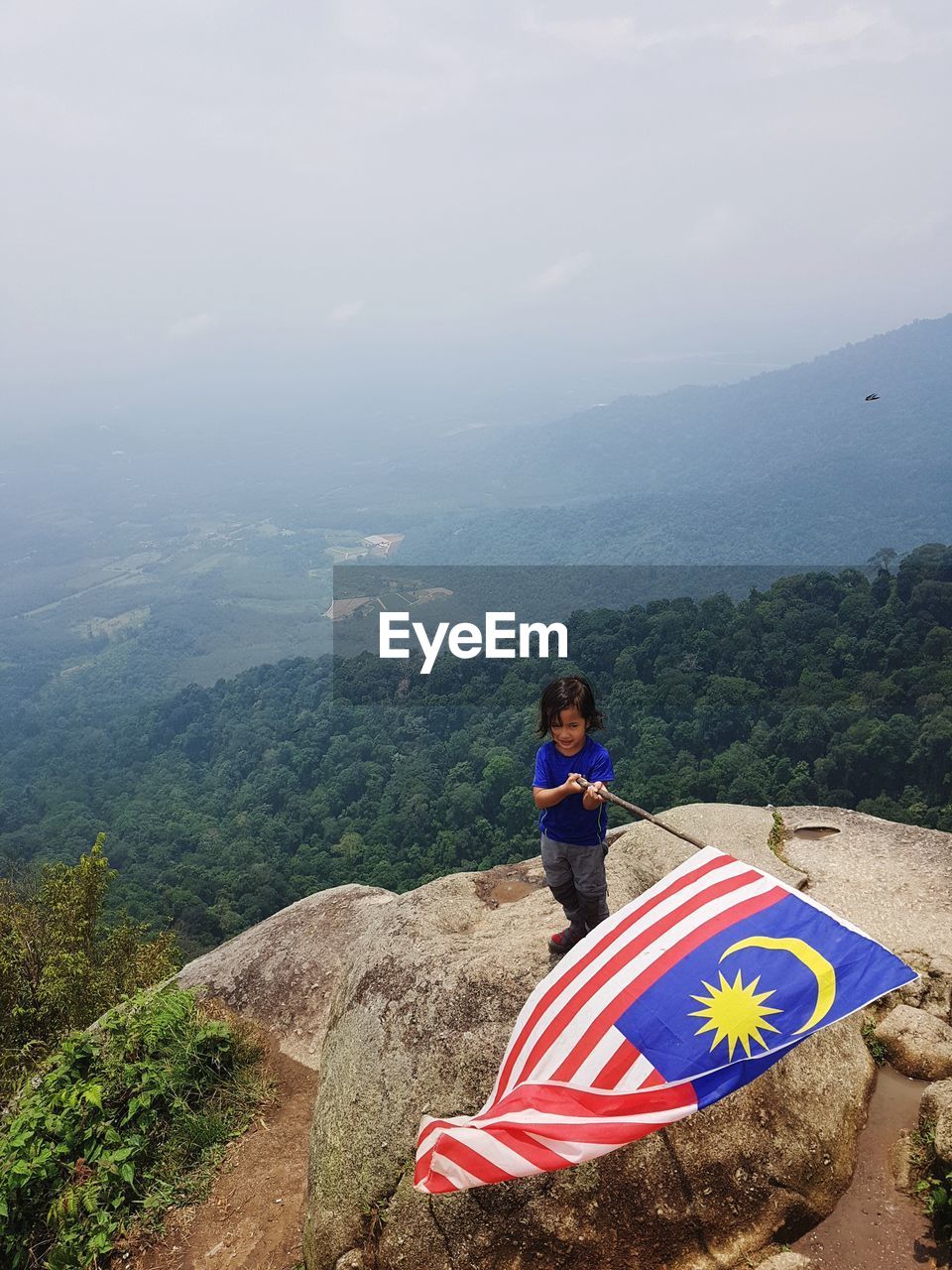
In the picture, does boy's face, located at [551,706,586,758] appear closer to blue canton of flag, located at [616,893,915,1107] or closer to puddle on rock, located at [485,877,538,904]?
blue canton of flag, located at [616,893,915,1107]

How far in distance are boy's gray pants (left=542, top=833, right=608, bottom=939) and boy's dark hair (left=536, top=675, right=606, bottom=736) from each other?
3.77ft

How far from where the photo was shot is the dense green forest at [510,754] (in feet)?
123

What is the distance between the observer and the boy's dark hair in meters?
Answer: 6.10

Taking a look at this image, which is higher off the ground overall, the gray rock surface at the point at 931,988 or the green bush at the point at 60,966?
the gray rock surface at the point at 931,988

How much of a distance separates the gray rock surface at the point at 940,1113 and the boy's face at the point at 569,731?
3865mm

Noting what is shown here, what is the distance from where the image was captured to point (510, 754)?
4919 centimetres

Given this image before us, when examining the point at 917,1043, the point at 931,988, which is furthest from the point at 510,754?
the point at 917,1043

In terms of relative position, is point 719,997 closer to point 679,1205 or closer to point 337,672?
point 679,1205

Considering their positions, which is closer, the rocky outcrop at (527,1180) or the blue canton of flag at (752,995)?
the blue canton of flag at (752,995)

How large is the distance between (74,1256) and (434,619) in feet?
330

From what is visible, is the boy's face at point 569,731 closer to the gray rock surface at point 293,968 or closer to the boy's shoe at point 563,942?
the boy's shoe at point 563,942

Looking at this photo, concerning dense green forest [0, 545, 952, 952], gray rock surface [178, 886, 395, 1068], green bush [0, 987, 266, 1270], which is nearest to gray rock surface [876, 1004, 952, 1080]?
gray rock surface [178, 886, 395, 1068]

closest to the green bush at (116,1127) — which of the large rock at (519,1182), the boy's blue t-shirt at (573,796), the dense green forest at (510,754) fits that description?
the large rock at (519,1182)

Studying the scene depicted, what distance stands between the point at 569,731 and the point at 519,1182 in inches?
132
